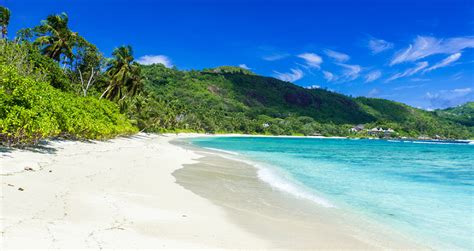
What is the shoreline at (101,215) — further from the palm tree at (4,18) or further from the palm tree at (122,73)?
the palm tree at (122,73)

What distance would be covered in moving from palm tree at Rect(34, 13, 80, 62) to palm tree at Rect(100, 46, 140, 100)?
21.7ft

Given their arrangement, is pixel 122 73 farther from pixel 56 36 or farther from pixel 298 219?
pixel 298 219

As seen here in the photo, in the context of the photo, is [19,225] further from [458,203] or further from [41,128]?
[458,203]

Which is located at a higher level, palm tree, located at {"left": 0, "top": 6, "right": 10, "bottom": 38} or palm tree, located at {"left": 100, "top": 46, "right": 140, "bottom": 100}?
palm tree, located at {"left": 0, "top": 6, "right": 10, "bottom": 38}

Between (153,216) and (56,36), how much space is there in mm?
48791

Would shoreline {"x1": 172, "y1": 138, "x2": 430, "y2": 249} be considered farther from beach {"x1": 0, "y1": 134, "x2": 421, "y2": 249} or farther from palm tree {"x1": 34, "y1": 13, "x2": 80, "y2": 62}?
palm tree {"x1": 34, "y1": 13, "x2": 80, "y2": 62}

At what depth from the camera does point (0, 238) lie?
5.18 meters

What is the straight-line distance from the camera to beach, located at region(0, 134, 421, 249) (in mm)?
6086

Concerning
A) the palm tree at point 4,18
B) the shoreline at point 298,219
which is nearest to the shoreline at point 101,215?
the shoreline at point 298,219

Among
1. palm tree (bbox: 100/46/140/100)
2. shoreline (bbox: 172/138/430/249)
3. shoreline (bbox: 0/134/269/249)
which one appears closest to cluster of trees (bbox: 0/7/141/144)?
palm tree (bbox: 100/46/140/100)

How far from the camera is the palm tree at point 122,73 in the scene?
54.4 m

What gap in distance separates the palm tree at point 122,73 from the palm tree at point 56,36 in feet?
21.7

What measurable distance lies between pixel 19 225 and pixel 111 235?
151 cm

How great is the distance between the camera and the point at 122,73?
53.8m
